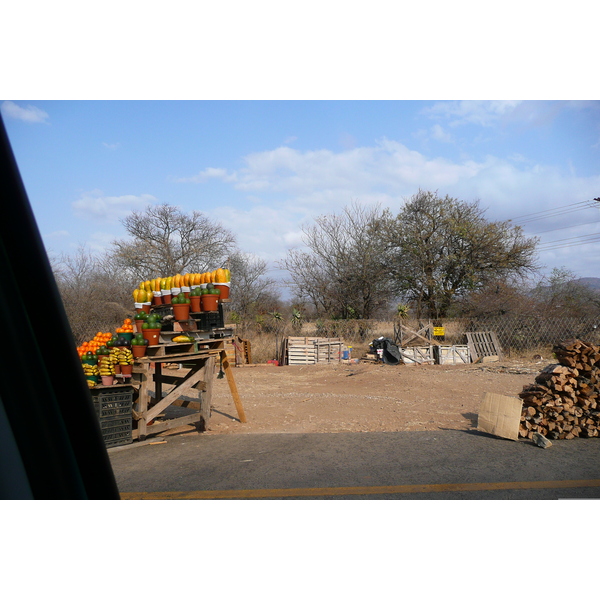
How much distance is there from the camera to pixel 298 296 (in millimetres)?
28031

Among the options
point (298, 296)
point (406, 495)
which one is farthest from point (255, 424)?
point (298, 296)

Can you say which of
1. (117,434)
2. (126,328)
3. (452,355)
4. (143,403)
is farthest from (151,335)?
(452,355)

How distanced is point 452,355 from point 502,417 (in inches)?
447

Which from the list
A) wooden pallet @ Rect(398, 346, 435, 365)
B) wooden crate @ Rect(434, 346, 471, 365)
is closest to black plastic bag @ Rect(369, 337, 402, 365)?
wooden pallet @ Rect(398, 346, 435, 365)

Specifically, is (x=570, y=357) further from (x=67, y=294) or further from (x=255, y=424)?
(x=67, y=294)

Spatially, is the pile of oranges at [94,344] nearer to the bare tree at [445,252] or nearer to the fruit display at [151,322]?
the fruit display at [151,322]

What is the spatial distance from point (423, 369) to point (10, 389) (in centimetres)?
1565

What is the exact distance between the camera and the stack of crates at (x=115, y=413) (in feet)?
20.9

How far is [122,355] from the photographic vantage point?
21.8ft

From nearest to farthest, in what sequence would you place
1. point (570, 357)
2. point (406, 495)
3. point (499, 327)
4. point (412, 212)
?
point (406, 495), point (570, 357), point (499, 327), point (412, 212)

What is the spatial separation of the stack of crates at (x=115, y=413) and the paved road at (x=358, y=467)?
0.18 m

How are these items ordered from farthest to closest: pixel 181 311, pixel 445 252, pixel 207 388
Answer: pixel 445 252 → pixel 207 388 → pixel 181 311

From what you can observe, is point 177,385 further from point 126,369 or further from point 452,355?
point 452,355

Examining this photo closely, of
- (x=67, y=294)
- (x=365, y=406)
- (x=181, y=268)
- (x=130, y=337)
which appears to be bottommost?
(x=365, y=406)
